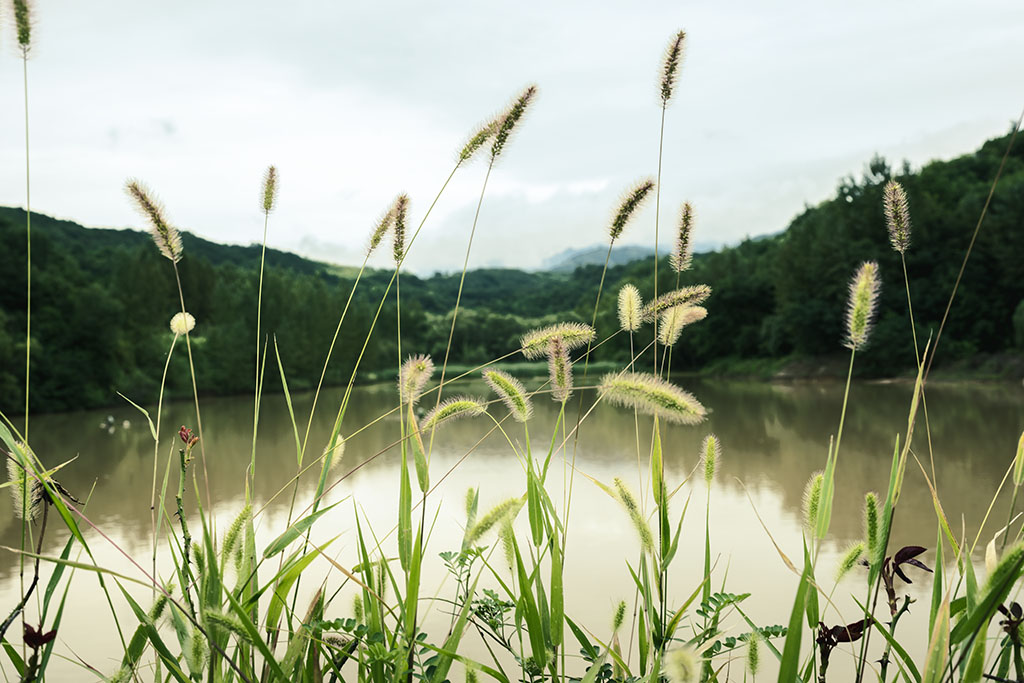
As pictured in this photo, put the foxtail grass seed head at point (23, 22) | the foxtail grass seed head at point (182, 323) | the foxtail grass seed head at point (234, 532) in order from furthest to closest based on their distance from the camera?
1. the foxtail grass seed head at point (182, 323)
2. the foxtail grass seed head at point (23, 22)
3. the foxtail grass seed head at point (234, 532)

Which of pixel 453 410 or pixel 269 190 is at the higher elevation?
pixel 269 190

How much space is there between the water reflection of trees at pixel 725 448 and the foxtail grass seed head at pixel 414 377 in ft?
10.2

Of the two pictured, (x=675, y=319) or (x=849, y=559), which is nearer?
(x=849, y=559)

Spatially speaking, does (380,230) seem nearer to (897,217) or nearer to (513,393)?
(513,393)

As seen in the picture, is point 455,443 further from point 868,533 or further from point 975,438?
point 868,533

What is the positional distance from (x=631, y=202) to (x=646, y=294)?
39.4 m

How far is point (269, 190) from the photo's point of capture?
1290mm

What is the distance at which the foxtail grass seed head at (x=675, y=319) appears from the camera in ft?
4.13

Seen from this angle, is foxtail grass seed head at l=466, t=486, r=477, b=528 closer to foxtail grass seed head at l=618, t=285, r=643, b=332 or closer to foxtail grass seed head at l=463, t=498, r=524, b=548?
foxtail grass seed head at l=463, t=498, r=524, b=548

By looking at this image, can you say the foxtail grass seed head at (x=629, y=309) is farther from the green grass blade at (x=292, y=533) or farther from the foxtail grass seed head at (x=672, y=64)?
the green grass blade at (x=292, y=533)

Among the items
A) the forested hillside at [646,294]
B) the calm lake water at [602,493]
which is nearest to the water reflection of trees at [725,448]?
the calm lake water at [602,493]

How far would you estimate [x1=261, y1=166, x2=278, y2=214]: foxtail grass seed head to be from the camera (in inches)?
50.4

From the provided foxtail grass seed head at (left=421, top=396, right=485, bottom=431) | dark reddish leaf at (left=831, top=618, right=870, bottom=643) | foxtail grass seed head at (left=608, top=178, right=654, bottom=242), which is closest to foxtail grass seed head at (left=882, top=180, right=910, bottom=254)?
foxtail grass seed head at (left=608, top=178, right=654, bottom=242)

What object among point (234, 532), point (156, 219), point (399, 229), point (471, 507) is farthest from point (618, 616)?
point (156, 219)
